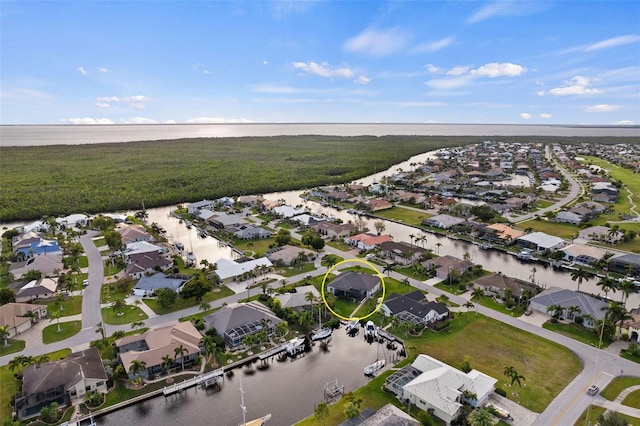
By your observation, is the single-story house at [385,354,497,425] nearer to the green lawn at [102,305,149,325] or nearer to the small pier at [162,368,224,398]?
the small pier at [162,368,224,398]

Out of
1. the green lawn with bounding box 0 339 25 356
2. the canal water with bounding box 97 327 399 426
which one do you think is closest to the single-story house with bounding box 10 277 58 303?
the green lawn with bounding box 0 339 25 356

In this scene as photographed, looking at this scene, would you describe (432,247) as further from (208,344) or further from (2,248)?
(2,248)

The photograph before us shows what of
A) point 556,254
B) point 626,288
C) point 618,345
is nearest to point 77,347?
point 618,345

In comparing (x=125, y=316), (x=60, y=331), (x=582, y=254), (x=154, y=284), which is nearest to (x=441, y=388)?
(x=125, y=316)

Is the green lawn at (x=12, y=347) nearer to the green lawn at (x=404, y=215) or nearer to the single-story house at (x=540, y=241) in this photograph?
the green lawn at (x=404, y=215)

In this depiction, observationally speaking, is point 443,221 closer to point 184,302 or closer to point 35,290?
point 184,302
